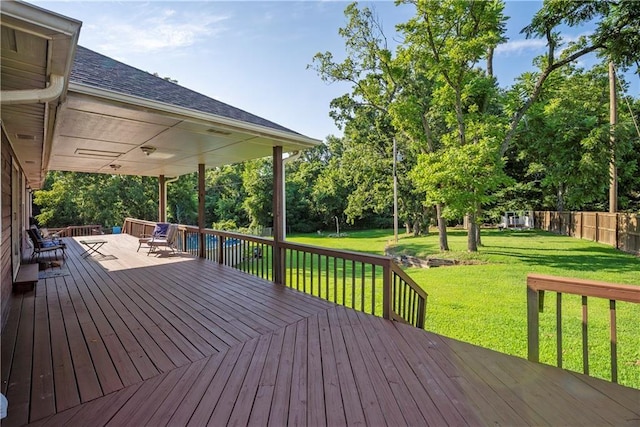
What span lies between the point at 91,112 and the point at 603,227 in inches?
696

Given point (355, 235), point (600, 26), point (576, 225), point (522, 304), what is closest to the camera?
point (522, 304)

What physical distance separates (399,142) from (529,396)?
17.4m

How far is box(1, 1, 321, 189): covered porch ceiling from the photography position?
5.60 ft

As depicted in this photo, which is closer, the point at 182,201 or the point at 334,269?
the point at 334,269

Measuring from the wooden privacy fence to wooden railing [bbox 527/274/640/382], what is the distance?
12.0m

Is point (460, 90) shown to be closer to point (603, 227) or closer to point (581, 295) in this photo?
point (603, 227)

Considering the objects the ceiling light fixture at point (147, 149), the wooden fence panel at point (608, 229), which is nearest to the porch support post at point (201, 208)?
the ceiling light fixture at point (147, 149)

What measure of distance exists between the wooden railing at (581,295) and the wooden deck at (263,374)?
7.1 inches

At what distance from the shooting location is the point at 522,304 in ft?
21.4

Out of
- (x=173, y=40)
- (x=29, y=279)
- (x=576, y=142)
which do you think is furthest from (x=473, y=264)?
(x=29, y=279)

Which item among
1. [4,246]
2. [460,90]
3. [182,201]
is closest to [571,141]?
[460,90]

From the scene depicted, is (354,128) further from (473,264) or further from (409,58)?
(473,264)

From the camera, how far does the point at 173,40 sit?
5.37 m

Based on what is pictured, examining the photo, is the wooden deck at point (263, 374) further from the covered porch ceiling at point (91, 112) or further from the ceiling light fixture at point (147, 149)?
the ceiling light fixture at point (147, 149)
